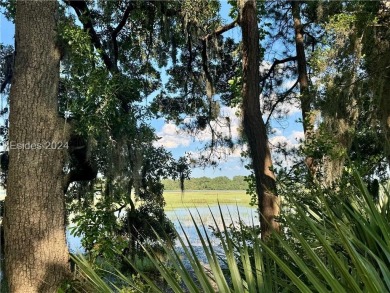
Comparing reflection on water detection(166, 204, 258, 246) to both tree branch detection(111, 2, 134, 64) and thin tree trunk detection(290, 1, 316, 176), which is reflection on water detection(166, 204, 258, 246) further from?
thin tree trunk detection(290, 1, 316, 176)

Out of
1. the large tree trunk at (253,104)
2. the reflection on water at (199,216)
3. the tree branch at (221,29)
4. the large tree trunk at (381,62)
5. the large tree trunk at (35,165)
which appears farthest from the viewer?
the tree branch at (221,29)

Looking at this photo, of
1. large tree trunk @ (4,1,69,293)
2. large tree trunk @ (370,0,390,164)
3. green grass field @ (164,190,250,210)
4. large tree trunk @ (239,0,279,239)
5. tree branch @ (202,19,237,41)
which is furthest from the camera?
tree branch @ (202,19,237,41)

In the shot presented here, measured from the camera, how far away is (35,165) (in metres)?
3.48

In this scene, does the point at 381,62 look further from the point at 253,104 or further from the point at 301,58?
the point at 301,58

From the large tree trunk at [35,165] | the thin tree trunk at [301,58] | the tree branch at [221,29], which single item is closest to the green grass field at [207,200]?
the large tree trunk at [35,165]

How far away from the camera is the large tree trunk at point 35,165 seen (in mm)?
3305

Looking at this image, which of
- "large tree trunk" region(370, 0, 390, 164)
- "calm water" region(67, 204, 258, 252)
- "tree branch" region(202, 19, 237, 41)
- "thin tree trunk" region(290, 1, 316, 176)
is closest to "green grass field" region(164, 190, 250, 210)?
"calm water" region(67, 204, 258, 252)

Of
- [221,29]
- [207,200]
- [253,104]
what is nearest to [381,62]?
[253,104]

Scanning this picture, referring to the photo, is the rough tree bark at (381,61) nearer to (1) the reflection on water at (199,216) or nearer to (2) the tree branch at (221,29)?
(2) the tree branch at (221,29)

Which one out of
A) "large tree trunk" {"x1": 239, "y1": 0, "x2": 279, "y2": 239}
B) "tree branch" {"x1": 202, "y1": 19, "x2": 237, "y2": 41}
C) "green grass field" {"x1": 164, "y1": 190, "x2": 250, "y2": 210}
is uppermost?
"tree branch" {"x1": 202, "y1": 19, "x2": 237, "y2": 41}

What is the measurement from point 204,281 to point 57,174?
3106mm

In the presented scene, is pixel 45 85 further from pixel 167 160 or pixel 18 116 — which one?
pixel 167 160

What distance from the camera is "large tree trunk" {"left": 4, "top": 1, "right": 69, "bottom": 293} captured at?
3305 mm

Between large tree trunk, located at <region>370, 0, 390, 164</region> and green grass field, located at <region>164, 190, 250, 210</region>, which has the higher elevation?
large tree trunk, located at <region>370, 0, 390, 164</region>
